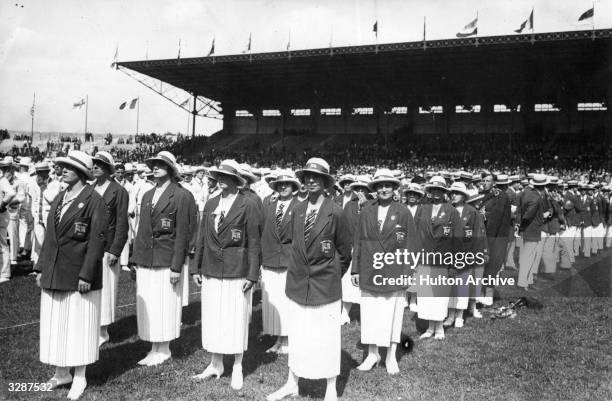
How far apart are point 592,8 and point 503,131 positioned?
14.3 m

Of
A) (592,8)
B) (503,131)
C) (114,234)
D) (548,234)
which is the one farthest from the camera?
(503,131)

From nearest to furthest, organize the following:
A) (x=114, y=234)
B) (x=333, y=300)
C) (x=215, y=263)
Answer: (x=333, y=300)
(x=215, y=263)
(x=114, y=234)

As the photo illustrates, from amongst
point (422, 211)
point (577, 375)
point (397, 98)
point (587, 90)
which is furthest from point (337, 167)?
point (577, 375)

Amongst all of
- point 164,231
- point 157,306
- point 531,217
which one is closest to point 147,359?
point 157,306

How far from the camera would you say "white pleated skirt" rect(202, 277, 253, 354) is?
5.51 meters

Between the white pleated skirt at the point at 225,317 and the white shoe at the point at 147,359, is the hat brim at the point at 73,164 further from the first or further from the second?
the white shoe at the point at 147,359

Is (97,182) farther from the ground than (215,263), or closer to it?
farther from the ground

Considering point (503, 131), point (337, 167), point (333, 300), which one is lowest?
point (333, 300)

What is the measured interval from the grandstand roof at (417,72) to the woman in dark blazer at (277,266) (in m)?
22.7

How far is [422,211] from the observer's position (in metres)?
7.93

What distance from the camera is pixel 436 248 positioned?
7.73 m

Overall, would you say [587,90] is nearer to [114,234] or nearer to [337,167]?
[337,167]

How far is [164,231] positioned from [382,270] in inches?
101

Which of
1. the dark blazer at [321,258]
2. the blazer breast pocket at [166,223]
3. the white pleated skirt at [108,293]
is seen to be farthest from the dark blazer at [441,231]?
the white pleated skirt at [108,293]
